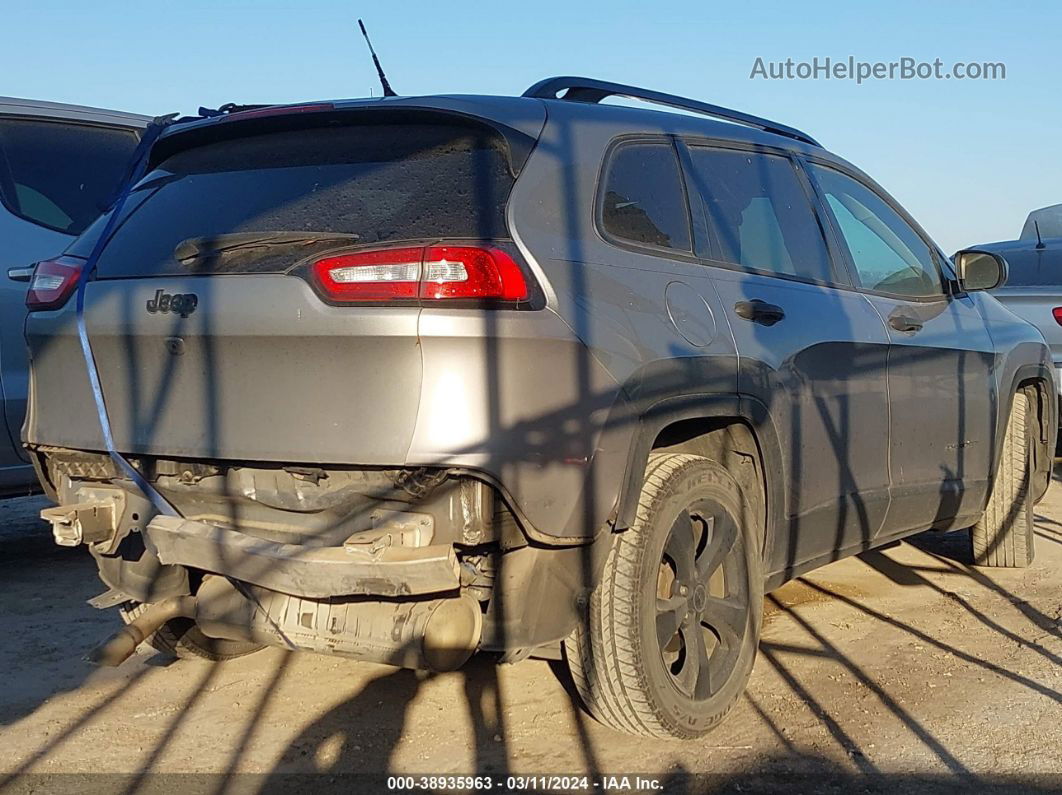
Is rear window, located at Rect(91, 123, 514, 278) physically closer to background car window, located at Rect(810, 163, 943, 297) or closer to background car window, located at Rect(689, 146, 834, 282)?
background car window, located at Rect(689, 146, 834, 282)

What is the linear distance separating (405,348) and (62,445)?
1.23 meters

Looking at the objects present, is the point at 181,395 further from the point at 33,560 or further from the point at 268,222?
the point at 33,560

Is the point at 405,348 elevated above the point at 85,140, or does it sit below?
below

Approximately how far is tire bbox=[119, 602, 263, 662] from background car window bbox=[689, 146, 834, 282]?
84.5 inches

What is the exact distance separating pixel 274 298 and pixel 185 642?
1.70 m

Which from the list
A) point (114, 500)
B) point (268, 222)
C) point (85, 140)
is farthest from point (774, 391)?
point (85, 140)

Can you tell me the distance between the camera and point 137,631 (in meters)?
3.43

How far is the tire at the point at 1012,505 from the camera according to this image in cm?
566

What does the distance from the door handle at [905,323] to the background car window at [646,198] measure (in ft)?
4.15

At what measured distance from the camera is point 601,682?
11.0ft

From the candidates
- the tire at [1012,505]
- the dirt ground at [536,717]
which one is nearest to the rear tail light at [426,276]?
the dirt ground at [536,717]

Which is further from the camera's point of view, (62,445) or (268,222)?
(62,445)

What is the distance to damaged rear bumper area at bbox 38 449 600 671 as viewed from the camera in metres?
2.94

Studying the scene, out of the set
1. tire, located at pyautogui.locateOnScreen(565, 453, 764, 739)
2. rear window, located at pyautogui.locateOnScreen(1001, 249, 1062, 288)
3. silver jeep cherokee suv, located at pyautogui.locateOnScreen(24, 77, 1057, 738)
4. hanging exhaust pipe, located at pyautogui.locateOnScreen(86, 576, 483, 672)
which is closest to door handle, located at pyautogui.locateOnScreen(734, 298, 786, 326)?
silver jeep cherokee suv, located at pyautogui.locateOnScreen(24, 77, 1057, 738)
